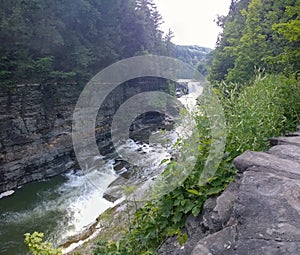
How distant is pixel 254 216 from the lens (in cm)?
192

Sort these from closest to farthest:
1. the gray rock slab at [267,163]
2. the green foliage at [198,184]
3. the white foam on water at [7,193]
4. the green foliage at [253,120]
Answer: the gray rock slab at [267,163] < the green foliage at [198,184] < the green foliage at [253,120] < the white foam on water at [7,193]

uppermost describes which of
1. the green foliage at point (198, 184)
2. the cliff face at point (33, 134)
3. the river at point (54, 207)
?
the green foliage at point (198, 184)

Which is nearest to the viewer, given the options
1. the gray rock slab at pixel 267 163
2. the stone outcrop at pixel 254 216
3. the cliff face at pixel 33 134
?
the stone outcrop at pixel 254 216

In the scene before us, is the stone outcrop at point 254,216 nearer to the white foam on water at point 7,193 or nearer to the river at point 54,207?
the river at point 54,207

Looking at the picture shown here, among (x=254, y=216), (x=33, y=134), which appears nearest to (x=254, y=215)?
(x=254, y=216)

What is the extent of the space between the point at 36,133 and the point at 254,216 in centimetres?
1382

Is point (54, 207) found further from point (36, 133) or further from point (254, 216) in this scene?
point (254, 216)

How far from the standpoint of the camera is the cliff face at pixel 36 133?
12.5 meters

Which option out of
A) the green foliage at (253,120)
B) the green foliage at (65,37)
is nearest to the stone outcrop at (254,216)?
the green foliage at (253,120)

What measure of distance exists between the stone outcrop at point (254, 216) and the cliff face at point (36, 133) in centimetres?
1135

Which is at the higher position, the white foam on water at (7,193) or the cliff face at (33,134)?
the cliff face at (33,134)

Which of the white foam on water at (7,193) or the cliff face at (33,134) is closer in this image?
the white foam on water at (7,193)

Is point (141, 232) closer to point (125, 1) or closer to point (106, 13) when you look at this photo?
point (106, 13)

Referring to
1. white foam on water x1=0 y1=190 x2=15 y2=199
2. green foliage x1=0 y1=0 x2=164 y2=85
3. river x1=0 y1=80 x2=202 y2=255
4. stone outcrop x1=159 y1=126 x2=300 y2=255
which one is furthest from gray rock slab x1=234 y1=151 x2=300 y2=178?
green foliage x1=0 y1=0 x2=164 y2=85
